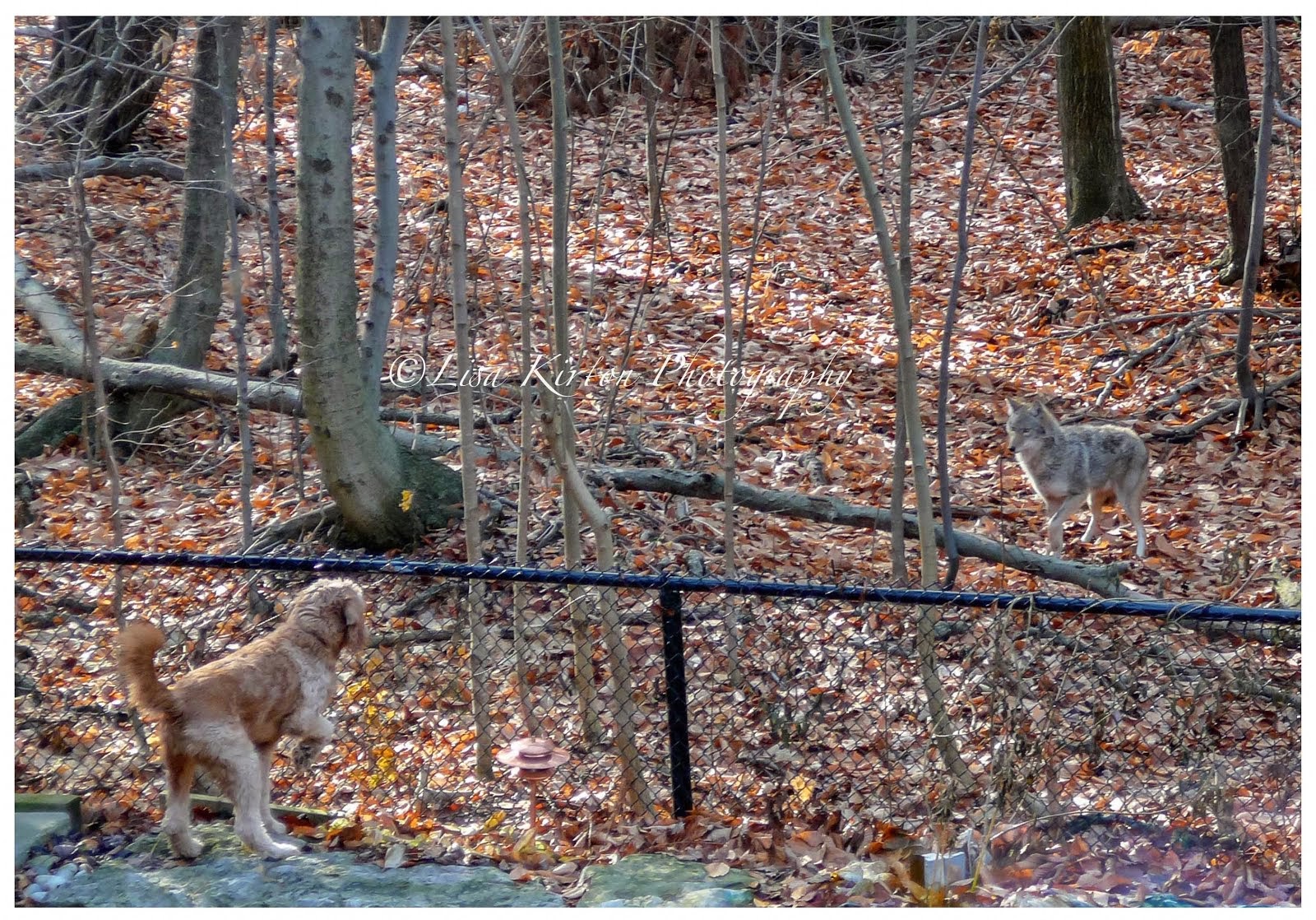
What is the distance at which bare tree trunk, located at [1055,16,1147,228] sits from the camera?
13914 millimetres

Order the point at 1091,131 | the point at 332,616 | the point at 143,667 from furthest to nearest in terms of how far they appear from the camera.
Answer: the point at 1091,131
the point at 332,616
the point at 143,667

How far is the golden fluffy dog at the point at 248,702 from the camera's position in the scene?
4.28 metres

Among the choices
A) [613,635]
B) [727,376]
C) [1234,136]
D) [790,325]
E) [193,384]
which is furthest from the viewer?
[790,325]

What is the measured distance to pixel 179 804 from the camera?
14.4 ft

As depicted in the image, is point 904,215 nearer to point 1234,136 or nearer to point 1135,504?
point 1135,504

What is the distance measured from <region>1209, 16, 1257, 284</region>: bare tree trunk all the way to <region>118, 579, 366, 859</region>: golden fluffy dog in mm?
10623

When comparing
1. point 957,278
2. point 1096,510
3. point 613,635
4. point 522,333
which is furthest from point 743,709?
point 1096,510

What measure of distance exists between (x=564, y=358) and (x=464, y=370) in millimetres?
481

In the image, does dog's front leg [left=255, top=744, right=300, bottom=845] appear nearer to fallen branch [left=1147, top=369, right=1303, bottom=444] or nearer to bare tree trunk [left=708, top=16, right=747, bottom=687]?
bare tree trunk [left=708, top=16, right=747, bottom=687]

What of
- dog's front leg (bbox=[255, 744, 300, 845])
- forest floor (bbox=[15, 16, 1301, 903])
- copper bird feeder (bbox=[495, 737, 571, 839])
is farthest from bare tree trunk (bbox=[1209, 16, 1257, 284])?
dog's front leg (bbox=[255, 744, 300, 845])

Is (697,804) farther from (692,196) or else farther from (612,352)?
(692,196)

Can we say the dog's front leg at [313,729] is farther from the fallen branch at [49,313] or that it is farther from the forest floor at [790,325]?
the fallen branch at [49,313]

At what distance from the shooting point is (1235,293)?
12570 mm

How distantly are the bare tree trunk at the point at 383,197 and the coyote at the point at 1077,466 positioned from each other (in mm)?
5119
